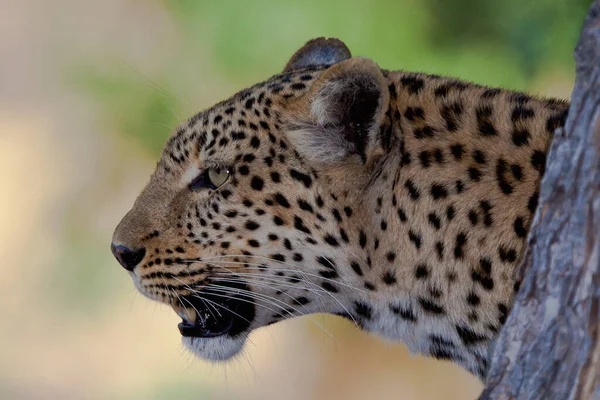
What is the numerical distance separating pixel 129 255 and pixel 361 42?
5.24 m

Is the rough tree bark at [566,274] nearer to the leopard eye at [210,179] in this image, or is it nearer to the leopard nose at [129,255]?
the leopard eye at [210,179]

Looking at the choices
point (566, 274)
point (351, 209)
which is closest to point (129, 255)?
point (351, 209)

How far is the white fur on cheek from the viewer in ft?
13.0

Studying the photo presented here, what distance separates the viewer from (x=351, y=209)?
11.5 ft

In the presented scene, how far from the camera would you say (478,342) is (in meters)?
3.34

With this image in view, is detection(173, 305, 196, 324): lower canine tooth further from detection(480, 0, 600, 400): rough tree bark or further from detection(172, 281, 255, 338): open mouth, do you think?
detection(480, 0, 600, 400): rough tree bark

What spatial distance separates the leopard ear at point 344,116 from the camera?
333 centimetres

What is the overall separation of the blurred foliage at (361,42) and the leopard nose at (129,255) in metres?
4.82

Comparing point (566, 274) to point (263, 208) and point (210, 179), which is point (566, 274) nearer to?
point (263, 208)

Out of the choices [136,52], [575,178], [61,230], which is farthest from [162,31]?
[575,178]

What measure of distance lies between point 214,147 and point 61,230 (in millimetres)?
5481

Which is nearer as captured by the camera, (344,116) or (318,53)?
(344,116)

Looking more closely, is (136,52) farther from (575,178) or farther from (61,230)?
(575,178)

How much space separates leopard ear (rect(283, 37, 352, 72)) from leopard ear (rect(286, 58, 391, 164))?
0.96 metres
